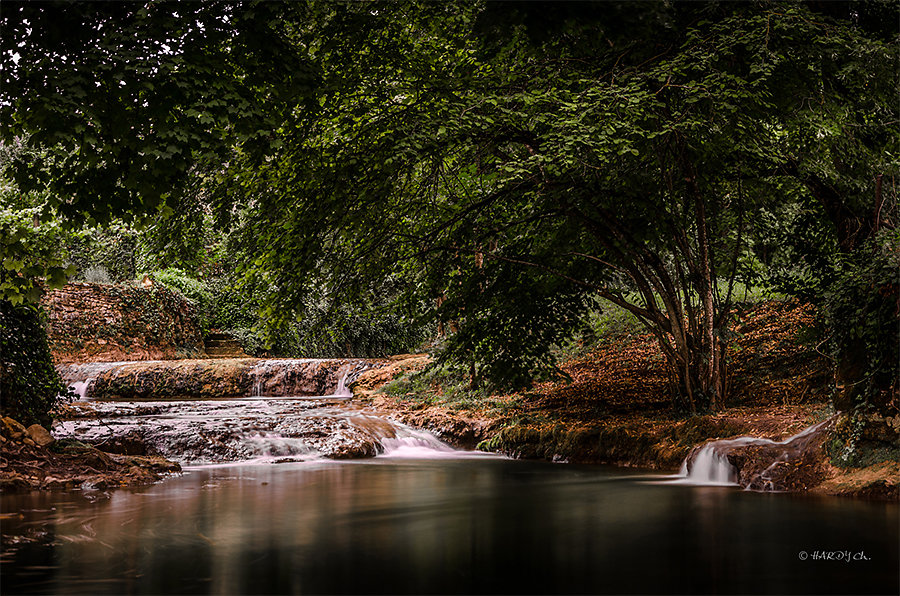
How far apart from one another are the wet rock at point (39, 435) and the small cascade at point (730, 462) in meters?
8.07

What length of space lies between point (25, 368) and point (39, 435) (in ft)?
2.98

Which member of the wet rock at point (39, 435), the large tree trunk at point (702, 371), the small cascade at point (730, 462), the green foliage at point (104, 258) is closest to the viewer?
the small cascade at point (730, 462)

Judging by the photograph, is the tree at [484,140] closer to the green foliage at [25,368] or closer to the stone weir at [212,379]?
the green foliage at [25,368]

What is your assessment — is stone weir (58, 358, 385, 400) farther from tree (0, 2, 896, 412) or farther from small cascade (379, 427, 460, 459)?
tree (0, 2, 896, 412)

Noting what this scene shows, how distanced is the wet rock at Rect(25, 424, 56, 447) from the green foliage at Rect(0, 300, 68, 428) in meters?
0.31

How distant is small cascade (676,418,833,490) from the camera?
25.4 ft

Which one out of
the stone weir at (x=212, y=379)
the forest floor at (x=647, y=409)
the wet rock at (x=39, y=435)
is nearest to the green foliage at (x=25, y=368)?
the wet rock at (x=39, y=435)

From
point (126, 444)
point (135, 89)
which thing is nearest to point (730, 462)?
point (135, 89)

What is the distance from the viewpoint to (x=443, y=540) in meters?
6.09

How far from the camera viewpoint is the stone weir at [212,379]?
19219 millimetres

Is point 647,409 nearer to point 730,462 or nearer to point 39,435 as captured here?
point 730,462

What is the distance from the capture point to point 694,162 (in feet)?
30.3

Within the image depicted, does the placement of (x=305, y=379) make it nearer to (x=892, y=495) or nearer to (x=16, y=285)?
(x=16, y=285)

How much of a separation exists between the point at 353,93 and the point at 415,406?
26.8ft
